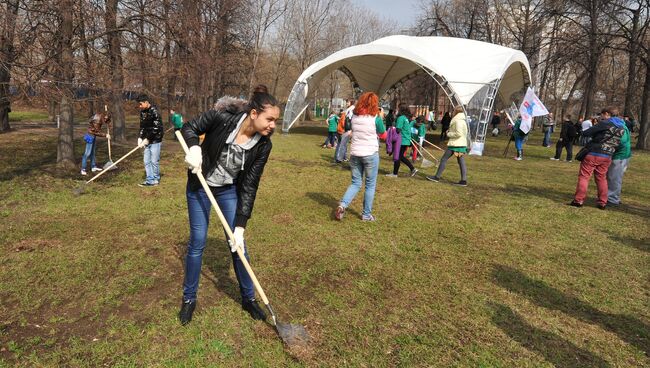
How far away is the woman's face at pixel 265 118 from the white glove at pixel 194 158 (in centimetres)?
46

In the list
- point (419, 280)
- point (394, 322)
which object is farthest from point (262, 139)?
point (419, 280)

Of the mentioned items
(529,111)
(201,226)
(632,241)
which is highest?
(529,111)

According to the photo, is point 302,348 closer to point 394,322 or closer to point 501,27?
point 394,322

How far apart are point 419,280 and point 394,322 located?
91cm

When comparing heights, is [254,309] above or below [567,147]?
below

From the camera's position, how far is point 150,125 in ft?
25.5

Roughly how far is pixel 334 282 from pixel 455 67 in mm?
16168

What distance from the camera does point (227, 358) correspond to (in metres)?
2.92

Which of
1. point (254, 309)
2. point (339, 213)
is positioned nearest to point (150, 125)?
point (339, 213)

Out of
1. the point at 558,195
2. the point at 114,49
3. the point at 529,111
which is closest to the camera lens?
the point at 558,195

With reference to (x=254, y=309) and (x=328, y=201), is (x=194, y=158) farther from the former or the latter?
(x=328, y=201)

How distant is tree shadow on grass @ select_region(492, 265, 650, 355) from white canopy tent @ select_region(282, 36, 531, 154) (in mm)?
12881

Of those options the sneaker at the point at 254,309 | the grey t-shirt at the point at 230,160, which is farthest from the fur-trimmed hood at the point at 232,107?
the sneaker at the point at 254,309

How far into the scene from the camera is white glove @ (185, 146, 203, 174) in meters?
2.93
